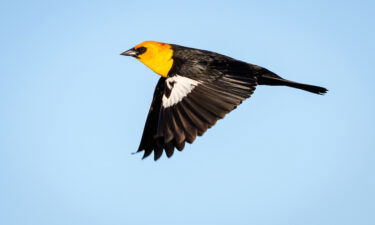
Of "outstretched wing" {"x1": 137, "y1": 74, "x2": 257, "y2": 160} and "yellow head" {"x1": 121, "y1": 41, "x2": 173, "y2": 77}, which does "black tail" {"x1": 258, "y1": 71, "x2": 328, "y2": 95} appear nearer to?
"outstretched wing" {"x1": 137, "y1": 74, "x2": 257, "y2": 160}

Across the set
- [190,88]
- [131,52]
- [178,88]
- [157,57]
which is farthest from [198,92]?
[131,52]

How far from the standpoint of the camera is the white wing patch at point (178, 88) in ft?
24.8

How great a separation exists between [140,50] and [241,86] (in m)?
1.92

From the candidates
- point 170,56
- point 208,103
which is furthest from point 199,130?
point 170,56

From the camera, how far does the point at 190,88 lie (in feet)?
24.8

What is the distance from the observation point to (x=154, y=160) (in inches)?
315

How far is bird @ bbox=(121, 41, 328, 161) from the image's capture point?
23.5 feet

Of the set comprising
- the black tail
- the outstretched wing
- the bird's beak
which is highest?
the bird's beak

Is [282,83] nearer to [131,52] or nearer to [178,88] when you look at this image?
[178,88]

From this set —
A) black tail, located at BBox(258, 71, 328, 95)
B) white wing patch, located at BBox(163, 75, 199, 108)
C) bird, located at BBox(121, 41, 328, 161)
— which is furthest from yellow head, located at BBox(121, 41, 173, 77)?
black tail, located at BBox(258, 71, 328, 95)

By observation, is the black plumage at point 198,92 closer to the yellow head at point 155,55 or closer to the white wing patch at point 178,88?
the white wing patch at point 178,88

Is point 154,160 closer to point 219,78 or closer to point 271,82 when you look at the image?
point 219,78

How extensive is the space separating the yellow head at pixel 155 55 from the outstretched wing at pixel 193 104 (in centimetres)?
43

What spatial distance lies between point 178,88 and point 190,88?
180 mm
